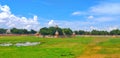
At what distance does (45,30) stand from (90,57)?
128989 millimetres

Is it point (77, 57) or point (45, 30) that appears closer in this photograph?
point (77, 57)

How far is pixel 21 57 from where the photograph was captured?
31047 millimetres

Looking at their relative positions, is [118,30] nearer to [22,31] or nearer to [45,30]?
[45,30]

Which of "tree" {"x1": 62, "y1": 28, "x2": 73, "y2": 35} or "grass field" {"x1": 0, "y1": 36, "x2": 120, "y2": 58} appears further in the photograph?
"tree" {"x1": 62, "y1": 28, "x2": 73, "y2": 35}

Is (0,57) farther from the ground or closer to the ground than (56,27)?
closer to the ground

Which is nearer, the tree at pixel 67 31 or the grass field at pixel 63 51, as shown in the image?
the grass field at pixel 63 51

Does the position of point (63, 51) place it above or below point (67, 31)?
below

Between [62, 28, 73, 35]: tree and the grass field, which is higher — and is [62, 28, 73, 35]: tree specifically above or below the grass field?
above

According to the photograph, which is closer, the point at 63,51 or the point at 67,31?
the point at 63,51

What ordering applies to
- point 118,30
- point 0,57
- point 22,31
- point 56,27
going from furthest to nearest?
1. point 22,31
2. point 118,30
3. point 56,27
4. point 0,57

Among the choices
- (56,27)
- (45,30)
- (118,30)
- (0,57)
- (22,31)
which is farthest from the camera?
(22,31)

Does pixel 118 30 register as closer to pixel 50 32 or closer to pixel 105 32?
pixel 105 32

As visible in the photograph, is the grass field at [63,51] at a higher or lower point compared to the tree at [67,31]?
lower

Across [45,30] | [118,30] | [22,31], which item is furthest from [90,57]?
[22,31]
